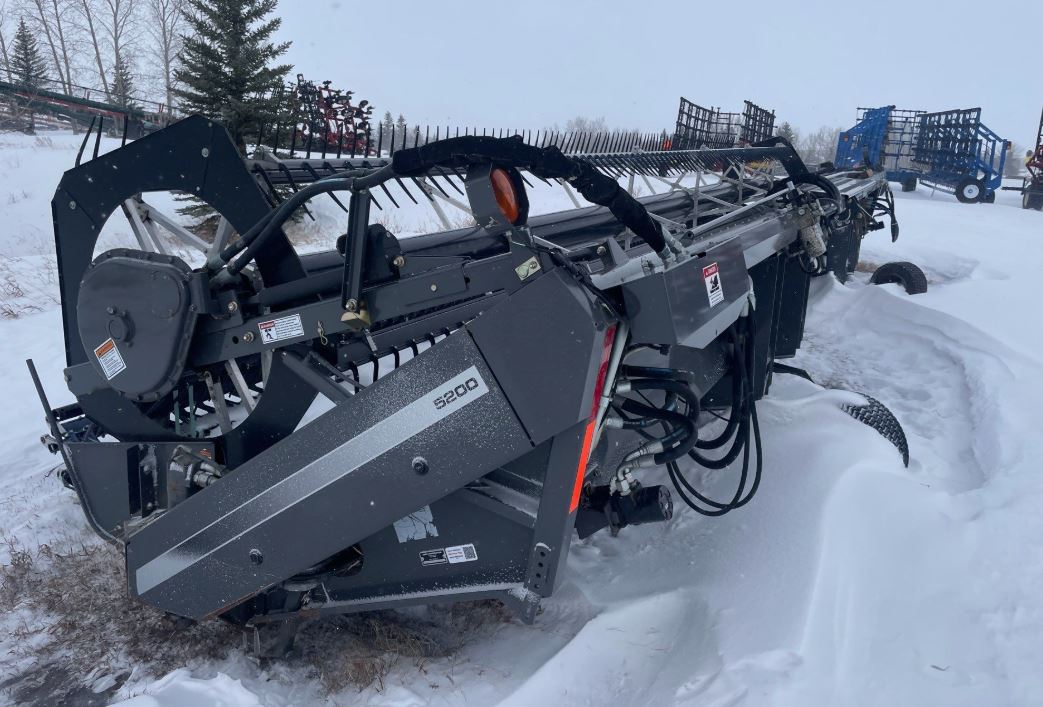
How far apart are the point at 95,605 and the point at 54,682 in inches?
15.8

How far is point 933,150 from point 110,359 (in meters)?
23.3

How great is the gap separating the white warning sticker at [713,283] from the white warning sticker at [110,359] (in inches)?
78.9

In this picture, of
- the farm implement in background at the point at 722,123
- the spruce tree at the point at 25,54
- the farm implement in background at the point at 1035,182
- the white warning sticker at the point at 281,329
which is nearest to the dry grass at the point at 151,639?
the white warning sticker at the point at 281,329

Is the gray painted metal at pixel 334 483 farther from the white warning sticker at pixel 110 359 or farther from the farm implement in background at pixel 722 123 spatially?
the farm implement in background at pixel 722 123

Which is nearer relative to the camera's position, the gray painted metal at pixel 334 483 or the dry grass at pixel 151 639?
the gray painted metal at pixel 334 483

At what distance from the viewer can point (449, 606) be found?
9.88 feet

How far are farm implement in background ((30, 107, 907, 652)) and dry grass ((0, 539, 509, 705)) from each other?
22cm

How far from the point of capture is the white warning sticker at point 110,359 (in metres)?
2.58

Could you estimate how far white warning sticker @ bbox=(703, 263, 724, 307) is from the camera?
2.21 metres

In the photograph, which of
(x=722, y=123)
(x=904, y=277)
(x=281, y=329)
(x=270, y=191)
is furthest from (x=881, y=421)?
(x=722, y=123)

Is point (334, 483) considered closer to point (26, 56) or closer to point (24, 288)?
point (24, 288)

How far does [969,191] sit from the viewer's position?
1978cm

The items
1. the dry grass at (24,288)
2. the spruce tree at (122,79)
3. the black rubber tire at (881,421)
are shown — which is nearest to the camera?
the black rubber tire at (881,421)

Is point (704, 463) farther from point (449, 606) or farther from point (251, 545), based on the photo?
point (251, 545)
